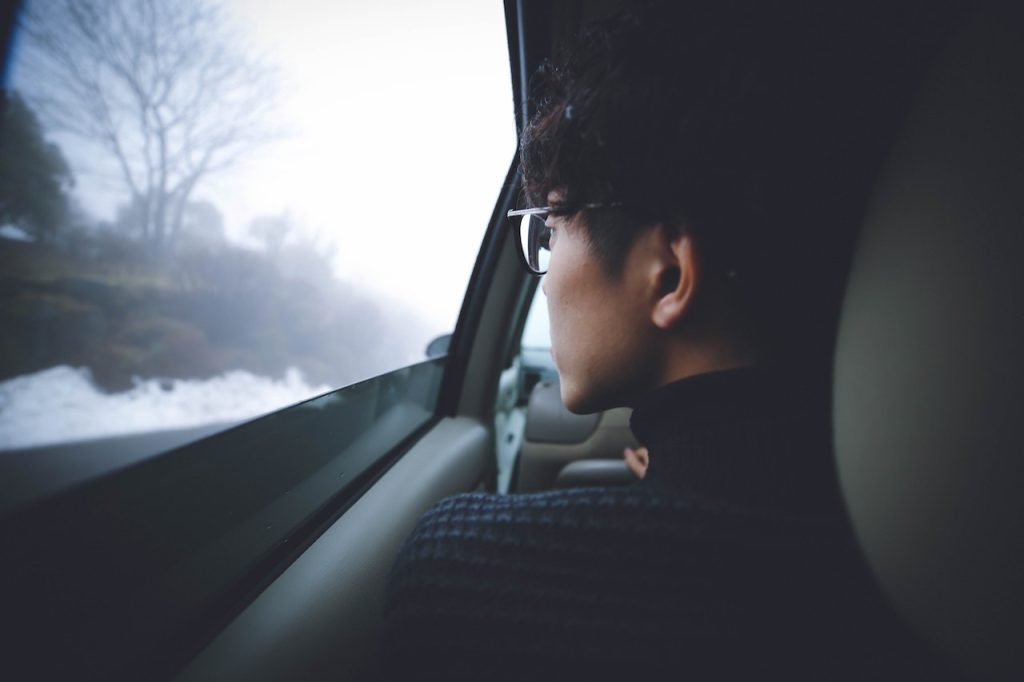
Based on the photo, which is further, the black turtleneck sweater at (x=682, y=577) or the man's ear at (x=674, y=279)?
the man's ear at (x=674, y=279)

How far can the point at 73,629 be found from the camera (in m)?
0.62

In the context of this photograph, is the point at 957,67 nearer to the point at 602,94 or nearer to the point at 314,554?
the point at 602,94

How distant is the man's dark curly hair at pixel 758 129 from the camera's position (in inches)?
27.9

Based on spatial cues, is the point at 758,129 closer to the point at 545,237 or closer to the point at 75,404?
the point at 545,237

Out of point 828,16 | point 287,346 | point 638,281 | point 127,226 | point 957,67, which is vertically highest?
point 828,16

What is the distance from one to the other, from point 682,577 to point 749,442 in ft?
0.76

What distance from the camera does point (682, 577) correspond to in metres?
0.54

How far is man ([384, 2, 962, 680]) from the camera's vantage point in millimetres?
531

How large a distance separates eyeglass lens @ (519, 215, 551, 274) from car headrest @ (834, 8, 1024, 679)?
0.74 metres

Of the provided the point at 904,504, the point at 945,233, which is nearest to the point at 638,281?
the point at 945,233

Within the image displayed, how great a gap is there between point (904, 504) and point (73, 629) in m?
1.42

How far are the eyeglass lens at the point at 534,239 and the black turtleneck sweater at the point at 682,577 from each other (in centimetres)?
72

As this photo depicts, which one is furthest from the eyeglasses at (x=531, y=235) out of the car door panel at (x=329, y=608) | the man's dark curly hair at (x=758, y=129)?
the car door panel at (x=329, y=608)

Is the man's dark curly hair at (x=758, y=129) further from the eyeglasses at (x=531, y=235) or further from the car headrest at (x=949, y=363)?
the eyeglasses at (x=531, y=235)
